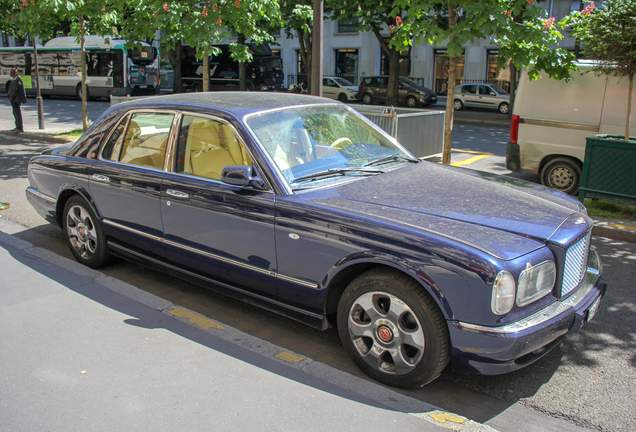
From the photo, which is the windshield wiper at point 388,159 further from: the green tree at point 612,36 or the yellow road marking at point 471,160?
the yellow road marking at point 471,160

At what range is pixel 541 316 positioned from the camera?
3086mm

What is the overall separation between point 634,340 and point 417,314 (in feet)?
6.76

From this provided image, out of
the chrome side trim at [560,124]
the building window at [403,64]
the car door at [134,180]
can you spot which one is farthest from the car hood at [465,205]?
the building window at [403,64]

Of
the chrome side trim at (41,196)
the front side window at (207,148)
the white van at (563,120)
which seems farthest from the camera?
the white van at (563,120)

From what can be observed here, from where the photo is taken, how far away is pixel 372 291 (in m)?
3.28

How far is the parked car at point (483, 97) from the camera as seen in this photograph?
86.5ft

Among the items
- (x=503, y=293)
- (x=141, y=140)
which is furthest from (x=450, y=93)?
(x=503, y=293)

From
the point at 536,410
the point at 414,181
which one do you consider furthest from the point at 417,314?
the point at 414,181

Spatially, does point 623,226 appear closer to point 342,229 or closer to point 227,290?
point 342,229

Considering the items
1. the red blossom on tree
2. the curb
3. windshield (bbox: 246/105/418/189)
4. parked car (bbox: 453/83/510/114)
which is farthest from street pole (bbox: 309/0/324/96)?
parked car (bbox: 453/83/510/114)

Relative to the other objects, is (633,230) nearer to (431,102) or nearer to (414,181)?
(414,181)

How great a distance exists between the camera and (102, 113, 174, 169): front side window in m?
4.55

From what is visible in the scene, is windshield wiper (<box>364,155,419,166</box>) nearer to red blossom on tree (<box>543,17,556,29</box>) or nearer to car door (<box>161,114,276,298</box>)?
car door (<box>161,114,276,298</box>)

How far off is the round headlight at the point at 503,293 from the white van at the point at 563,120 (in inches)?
264
